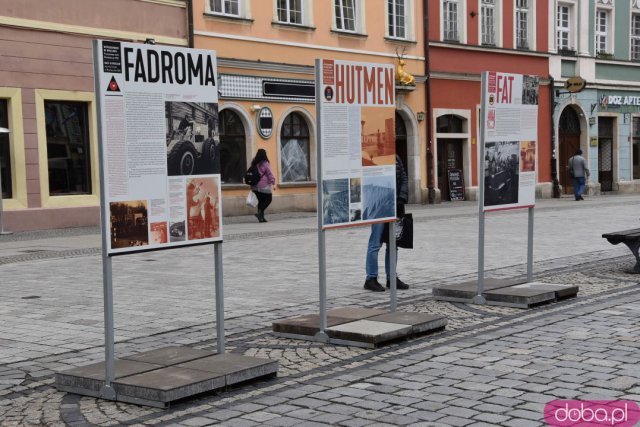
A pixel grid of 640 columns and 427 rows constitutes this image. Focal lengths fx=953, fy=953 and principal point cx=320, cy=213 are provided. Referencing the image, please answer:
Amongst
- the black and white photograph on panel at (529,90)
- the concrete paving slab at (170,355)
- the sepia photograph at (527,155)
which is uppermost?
the black and white photograph on panel at (529,90)

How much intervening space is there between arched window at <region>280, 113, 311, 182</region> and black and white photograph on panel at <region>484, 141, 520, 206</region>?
16.2 metres

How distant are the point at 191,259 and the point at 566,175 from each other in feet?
79.7

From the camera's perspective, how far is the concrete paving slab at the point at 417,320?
741cm

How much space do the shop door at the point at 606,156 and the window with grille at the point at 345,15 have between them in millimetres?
13289

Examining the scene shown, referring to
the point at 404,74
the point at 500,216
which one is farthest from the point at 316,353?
the point at 404,74

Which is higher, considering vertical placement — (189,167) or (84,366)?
(189,167)

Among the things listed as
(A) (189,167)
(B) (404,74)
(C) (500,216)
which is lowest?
(C) (500,216)

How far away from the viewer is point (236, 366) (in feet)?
19.7

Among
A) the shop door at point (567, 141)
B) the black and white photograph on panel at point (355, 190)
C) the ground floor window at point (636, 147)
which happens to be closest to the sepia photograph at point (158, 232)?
the black and white photograph on panel at point (355, 190)

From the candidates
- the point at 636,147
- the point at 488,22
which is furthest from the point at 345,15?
the point at 636,147

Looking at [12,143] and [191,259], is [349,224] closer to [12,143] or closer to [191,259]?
[191,259]

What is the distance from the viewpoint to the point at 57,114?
20.3 metres

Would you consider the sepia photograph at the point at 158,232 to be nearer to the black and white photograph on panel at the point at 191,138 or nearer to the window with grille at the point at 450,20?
the black and white photograph on panel at the point at 191,138

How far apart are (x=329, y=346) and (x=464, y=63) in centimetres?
2511
